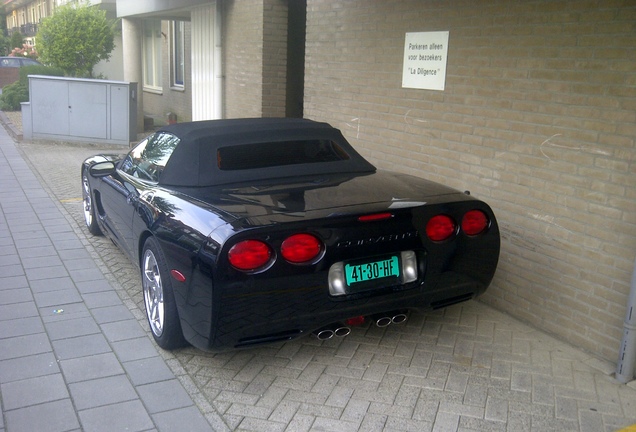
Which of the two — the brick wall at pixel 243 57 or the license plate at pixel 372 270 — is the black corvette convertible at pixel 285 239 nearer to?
the license plate at pixel 372 270

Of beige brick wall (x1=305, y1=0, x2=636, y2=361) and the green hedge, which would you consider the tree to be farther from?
beige brick wall (x1=305, y1=0, x2=636, y2=361)

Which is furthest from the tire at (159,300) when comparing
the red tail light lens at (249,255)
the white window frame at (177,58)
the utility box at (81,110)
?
the white window frame at (177,58)

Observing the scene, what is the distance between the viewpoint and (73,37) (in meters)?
15.8

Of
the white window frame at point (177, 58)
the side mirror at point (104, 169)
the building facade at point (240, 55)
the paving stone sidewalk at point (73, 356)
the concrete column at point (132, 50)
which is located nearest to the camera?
the paving stone sidewalk at point (73, 356)

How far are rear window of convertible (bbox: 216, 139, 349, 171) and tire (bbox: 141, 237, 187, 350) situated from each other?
2.58 feet

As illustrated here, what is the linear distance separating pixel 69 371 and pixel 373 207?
2107 millimetres

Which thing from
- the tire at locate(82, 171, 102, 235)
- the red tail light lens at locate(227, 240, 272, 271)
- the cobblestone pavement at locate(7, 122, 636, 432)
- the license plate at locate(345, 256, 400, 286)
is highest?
the red tail light lens at locate(227, 240, 272, 271)

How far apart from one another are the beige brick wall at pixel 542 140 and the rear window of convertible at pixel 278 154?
3.84ft

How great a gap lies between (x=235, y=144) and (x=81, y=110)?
992cm

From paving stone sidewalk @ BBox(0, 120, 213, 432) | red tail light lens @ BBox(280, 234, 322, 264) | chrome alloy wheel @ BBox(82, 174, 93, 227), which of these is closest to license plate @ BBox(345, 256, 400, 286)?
red tail light lens @ BBox(280, 234, 322, 264)

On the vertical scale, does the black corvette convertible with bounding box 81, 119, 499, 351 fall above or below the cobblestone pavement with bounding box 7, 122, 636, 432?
above

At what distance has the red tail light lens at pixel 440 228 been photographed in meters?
3.95

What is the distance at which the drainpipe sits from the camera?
3.70m

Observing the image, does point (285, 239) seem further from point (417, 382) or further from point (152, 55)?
point (152, 55)
